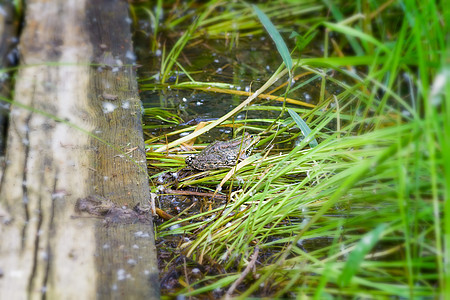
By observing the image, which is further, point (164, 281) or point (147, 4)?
point (147, 4)

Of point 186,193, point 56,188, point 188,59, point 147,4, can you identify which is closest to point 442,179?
point 186,193

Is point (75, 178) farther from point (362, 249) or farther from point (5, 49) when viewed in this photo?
point (5, 49)

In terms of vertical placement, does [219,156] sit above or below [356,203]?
above

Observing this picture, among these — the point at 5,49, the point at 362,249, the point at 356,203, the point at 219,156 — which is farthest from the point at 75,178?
the point at 5,49

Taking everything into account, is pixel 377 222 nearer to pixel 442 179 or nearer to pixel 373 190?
pixel 373 190

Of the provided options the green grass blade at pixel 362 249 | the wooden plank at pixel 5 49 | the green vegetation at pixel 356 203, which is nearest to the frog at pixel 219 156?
the green vegetation at pixel 356 203

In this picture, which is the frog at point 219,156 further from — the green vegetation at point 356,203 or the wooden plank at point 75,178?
the wooden plank at point 75,178
